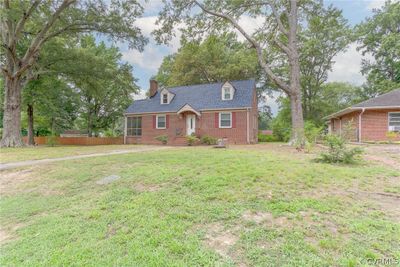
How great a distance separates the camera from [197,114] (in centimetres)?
1873

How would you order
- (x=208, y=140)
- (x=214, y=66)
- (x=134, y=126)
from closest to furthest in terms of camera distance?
(x=208, y=140) → (x=134, y=126) → (x=214, y=66)

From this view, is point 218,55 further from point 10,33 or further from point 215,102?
point 10,33

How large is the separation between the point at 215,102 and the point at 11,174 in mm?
14337

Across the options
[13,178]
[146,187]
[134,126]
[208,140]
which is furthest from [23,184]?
[134,126]

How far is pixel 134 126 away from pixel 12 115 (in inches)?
362

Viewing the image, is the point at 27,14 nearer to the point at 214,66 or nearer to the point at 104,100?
the point at 104,100

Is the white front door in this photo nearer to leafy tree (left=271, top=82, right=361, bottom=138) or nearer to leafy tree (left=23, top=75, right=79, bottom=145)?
leafy tree (left=271, top=82, right=361, bottom=138)

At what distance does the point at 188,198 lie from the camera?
4262 mm

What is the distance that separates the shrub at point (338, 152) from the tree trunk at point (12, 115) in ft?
60.6

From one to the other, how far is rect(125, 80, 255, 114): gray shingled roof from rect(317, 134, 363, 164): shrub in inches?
426

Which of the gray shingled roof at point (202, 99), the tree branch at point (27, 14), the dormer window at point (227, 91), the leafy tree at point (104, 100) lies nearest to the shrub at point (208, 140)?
the gray shingled roof at point (202, 99)

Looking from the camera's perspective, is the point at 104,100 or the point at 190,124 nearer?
the point at 190,124

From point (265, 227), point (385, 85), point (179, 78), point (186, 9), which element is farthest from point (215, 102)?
point (385, 85)

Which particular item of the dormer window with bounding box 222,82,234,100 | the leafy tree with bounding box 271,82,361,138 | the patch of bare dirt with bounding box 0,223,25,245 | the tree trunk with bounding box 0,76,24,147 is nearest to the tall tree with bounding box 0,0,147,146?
the tree trunk with bounding box 0,76,24,147
